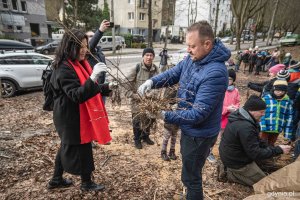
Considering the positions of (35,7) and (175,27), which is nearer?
(35,7)

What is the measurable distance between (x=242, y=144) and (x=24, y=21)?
3105cm

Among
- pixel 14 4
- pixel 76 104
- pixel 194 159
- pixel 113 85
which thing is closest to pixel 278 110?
pixel 194 159

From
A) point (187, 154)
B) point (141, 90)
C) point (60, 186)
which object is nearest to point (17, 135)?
point (60, 186)

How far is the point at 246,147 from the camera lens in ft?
9.29

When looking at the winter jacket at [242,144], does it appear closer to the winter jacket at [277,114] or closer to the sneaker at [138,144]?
the winter jacket at [277,114]

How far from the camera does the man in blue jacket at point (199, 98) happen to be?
1904 mm

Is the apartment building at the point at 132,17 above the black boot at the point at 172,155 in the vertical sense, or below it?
above

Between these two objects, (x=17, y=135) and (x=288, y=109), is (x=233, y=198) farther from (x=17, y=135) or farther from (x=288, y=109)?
(x=17, y=135)

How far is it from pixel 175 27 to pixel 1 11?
104ft

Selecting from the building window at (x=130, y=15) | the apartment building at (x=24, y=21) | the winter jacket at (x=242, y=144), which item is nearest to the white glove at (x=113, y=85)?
the winter jacket at (x=242, y=144)

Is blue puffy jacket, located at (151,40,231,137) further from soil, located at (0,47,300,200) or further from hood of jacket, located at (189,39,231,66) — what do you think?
A: soil, located at (0,47,300,200)

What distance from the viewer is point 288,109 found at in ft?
13.0

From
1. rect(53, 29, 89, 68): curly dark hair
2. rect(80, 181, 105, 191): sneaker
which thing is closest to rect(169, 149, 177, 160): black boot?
rect(80, 181, 105, 191): sneaker

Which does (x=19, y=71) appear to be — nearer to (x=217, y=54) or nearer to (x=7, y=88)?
(x=7, y=88)
